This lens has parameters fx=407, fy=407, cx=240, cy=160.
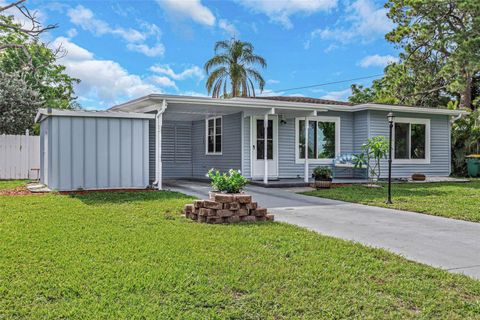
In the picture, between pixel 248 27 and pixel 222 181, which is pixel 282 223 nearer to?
pixel 222 181

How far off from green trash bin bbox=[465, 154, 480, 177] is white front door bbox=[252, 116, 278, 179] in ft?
28.7

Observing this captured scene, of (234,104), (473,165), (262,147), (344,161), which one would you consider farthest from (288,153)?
(473,165)

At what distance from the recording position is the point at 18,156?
14.2m

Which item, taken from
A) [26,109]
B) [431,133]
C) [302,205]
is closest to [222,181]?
[302,205]

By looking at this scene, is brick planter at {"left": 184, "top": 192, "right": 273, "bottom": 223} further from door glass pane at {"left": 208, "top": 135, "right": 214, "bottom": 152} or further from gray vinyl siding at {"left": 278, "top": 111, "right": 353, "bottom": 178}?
door glass pane at {"left": 208, "top": 135, "right": 214, "bottom": 152}

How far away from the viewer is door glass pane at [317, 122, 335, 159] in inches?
568

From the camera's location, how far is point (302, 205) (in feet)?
27.3

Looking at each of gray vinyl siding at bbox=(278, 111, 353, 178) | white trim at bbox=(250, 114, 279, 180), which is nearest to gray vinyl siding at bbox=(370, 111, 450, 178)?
gray vinyl siding at bbox=(278, 111, 353, 178)

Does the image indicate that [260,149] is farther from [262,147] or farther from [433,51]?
[433,51]

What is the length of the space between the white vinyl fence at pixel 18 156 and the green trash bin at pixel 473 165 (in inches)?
654

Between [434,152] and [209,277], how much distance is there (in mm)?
14813

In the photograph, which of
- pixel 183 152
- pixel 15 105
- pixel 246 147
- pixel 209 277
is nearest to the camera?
pixel 209 277

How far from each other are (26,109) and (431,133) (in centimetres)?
1673

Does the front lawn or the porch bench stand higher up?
the porch bench
